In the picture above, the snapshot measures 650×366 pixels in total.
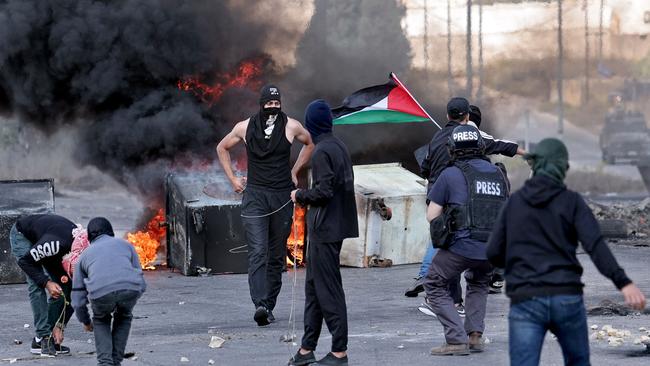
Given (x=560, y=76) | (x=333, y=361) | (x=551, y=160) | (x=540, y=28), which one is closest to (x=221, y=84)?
(x=333, y=361)

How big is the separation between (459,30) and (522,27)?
4.90ft

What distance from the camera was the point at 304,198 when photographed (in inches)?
302

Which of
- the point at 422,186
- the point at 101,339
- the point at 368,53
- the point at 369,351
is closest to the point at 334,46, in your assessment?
the point at 368,53

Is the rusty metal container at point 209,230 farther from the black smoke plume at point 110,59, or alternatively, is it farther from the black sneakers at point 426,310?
the black sneakers at point 426,310

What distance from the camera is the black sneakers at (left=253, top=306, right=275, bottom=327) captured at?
945cm

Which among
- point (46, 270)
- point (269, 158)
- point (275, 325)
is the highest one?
point (269, 158)

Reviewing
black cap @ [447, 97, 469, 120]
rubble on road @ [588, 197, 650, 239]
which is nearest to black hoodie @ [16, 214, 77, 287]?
black cap @ [447, 97, 469, 120]

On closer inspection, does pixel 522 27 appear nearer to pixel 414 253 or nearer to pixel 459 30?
pixel 459 30

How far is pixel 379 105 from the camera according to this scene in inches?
498

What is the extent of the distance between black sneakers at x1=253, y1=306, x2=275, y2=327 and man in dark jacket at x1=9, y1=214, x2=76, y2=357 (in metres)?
1.54

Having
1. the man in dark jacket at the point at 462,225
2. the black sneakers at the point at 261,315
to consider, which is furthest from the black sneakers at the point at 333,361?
the black sneakers at the point at 261,315

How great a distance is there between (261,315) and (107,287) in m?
2.61

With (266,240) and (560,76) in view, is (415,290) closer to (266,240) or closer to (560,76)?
(266,240)

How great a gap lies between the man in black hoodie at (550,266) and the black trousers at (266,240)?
4.17m
